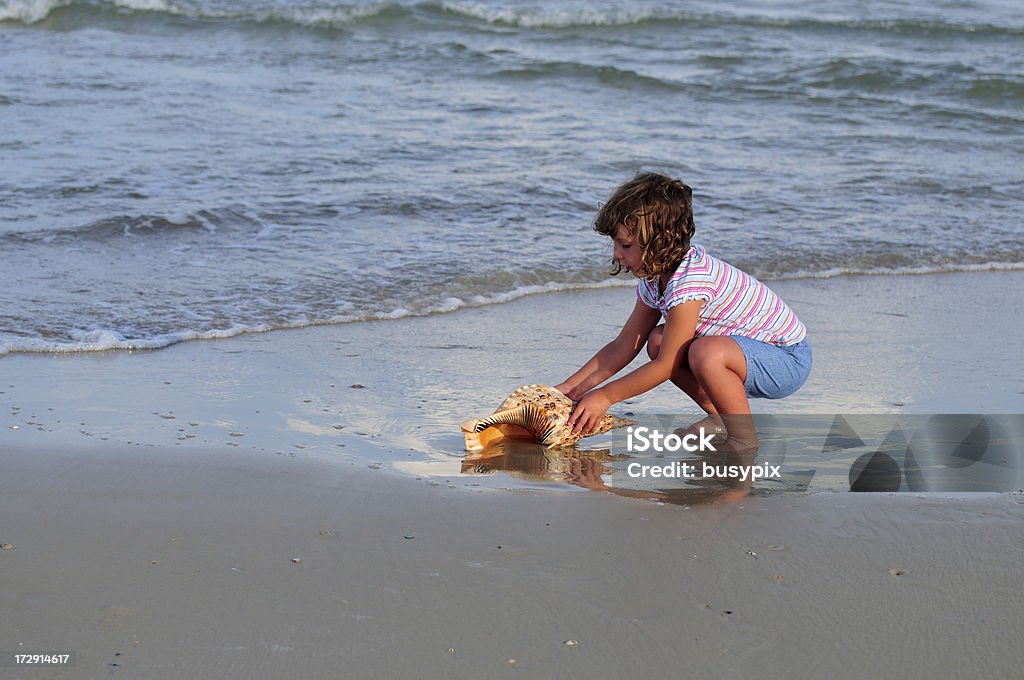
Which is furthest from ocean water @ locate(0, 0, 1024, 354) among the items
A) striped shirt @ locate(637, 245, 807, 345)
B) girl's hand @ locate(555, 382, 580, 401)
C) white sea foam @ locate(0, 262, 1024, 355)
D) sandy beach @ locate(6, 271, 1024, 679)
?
striped shirt @ locate(637, 245, 807, 345)

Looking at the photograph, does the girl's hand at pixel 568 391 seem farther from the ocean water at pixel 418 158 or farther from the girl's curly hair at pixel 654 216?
the ocean water at pixel 418 158

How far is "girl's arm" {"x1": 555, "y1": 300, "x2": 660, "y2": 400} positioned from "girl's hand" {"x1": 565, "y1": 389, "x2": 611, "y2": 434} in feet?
0.72

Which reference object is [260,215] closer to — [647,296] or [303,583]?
[647,296]

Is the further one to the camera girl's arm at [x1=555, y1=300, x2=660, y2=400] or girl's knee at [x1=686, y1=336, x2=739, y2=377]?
girl's arm at [x1=555, y1=300, x2=660, y2=400]

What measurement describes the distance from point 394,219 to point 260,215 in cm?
77

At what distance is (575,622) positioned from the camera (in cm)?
233

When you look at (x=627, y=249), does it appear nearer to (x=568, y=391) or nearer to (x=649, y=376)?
(x=649, y=376)

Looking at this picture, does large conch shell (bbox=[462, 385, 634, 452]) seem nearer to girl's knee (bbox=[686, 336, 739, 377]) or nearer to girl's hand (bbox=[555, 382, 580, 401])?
girl's hand (bbox=[555, 382, 580, 401])

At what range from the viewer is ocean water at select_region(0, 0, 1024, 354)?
5.64 metres

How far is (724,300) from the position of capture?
3.62 metres

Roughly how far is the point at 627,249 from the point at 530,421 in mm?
598

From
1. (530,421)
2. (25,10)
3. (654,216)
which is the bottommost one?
(530,421)

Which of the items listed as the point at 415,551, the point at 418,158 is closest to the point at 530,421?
the point at 415,551

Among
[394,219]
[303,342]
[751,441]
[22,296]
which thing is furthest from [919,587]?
[394,219]
